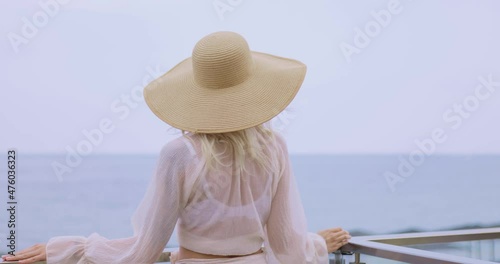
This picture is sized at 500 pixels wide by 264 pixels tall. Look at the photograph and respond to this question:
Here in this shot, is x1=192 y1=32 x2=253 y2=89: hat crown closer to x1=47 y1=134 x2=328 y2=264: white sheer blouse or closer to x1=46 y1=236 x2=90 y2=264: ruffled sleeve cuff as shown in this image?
x1=47 y1=134 x2=328 y2=264: white sheer blouse

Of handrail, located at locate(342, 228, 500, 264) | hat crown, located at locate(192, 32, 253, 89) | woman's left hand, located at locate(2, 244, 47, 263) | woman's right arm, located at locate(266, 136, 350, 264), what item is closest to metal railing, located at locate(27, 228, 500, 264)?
handrail, located at locate(342, 228, 500, 264)

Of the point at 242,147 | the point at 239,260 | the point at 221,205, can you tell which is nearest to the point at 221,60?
the point at 242,147

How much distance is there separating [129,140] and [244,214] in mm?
12443

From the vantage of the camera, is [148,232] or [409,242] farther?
[409,242]

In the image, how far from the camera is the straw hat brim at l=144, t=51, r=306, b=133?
142 centimetres

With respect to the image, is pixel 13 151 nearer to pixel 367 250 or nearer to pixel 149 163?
pixel 367 250

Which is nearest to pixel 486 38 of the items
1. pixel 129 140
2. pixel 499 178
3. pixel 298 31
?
pixel 298 31

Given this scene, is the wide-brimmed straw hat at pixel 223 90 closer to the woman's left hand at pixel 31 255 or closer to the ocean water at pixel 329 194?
the woman's left hand at pixel 31 255

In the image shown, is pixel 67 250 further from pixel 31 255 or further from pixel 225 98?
pixel 225 98

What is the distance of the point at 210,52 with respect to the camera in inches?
57.5

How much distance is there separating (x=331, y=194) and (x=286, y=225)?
15.8 m

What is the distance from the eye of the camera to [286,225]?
61.8 inches

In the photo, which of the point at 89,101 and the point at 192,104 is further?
the point at 89,101

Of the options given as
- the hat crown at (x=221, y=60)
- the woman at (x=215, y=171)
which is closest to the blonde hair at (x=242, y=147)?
the woman at (x=215, y=171)
